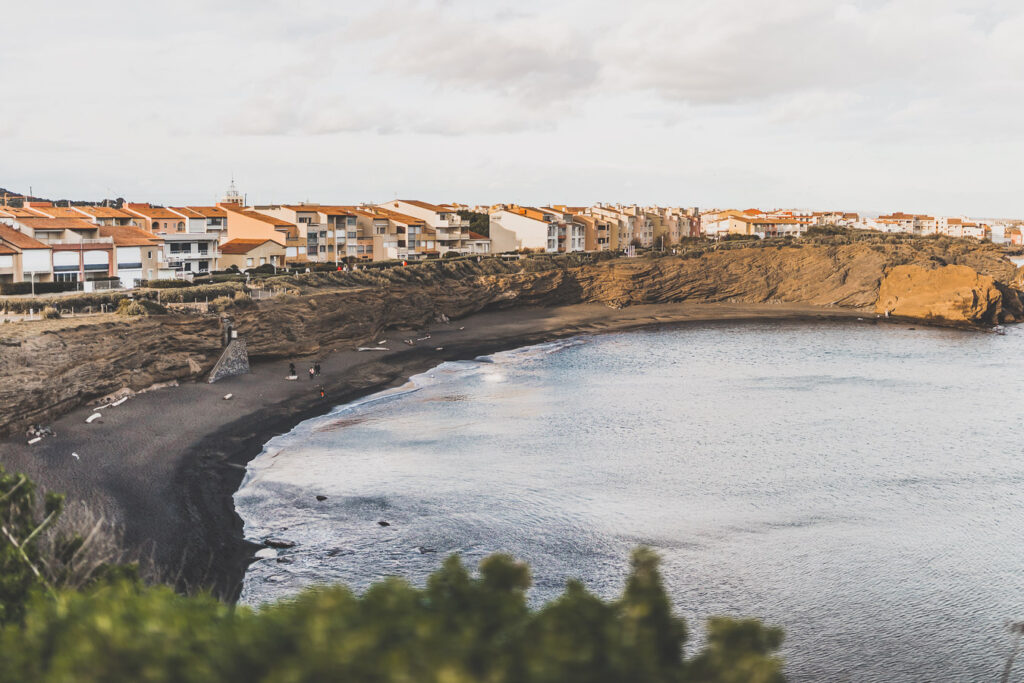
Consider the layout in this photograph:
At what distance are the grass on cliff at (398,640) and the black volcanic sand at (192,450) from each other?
11.7m

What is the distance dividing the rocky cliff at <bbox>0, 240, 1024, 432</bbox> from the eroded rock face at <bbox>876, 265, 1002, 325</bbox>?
0.42ft

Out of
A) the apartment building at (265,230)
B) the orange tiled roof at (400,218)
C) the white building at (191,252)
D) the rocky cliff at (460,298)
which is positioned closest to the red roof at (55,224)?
the white building at (191,252)

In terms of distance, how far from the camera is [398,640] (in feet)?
20.6

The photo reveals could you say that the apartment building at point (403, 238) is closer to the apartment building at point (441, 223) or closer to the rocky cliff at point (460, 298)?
the apartment building at point (441, 223)

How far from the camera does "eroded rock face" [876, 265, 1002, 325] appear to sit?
75625 mm

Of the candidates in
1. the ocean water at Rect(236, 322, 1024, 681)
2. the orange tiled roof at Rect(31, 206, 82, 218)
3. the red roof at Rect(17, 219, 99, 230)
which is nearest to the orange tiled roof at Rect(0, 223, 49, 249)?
the red roof at Rect(17, 219, 99, 230)

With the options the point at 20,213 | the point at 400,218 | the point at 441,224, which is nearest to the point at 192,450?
the point at 20,213

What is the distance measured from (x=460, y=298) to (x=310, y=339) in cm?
2156

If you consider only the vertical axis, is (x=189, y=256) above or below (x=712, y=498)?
above

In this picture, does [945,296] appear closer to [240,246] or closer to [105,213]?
[240,246]

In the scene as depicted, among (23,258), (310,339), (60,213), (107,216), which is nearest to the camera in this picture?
(23,258)

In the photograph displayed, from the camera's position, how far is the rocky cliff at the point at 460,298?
32.2m

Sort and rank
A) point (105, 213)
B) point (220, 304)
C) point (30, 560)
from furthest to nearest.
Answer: point (105, 213) → point (220, 304) → point (30, 560)

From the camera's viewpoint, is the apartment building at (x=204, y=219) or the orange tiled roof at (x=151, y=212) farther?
the apartment building at (x=204, y=219)
